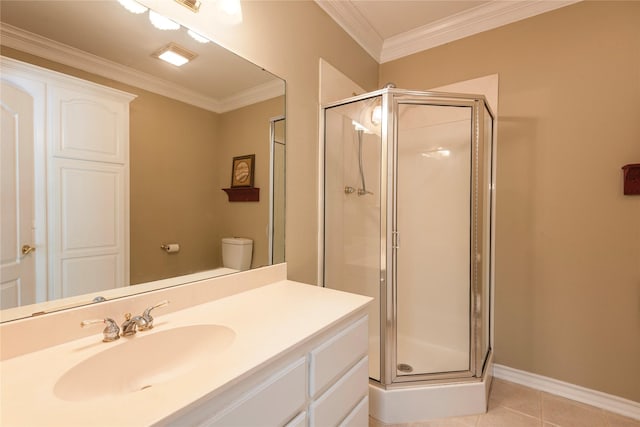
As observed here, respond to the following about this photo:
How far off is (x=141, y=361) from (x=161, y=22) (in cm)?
121

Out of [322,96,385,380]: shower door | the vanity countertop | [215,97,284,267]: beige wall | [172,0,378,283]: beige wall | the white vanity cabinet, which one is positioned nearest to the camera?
the vanity countertop

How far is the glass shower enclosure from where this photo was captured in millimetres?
1728

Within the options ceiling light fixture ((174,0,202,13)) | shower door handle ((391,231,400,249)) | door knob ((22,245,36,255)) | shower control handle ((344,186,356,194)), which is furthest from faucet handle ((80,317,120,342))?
shower control handle ((344,186,356,194))

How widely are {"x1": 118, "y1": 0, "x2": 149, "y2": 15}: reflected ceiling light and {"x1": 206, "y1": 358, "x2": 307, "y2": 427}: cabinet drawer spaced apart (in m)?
1.32

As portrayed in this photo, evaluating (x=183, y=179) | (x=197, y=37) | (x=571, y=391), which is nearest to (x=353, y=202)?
(x=183, y=179)

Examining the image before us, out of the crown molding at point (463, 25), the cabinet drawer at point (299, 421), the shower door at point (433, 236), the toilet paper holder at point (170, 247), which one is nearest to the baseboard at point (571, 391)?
the shower door at point (433, 236)

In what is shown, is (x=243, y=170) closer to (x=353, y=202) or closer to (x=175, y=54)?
(x=175, y=54)

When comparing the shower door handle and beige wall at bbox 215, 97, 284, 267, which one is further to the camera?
Answer: the shower door handle

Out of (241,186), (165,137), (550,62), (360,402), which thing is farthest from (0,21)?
(550,62)

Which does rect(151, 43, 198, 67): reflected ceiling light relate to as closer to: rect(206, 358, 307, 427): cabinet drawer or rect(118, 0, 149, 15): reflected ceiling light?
rect(118, 0, 149, 15): reflected ceiling light

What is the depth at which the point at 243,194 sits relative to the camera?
1.45 metres

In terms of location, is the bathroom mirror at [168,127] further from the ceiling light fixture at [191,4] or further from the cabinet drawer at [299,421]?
the cabinet drawer at [299,421]

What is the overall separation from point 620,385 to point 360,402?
170cm

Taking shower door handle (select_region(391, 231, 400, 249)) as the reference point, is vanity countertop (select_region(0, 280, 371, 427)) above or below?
below
